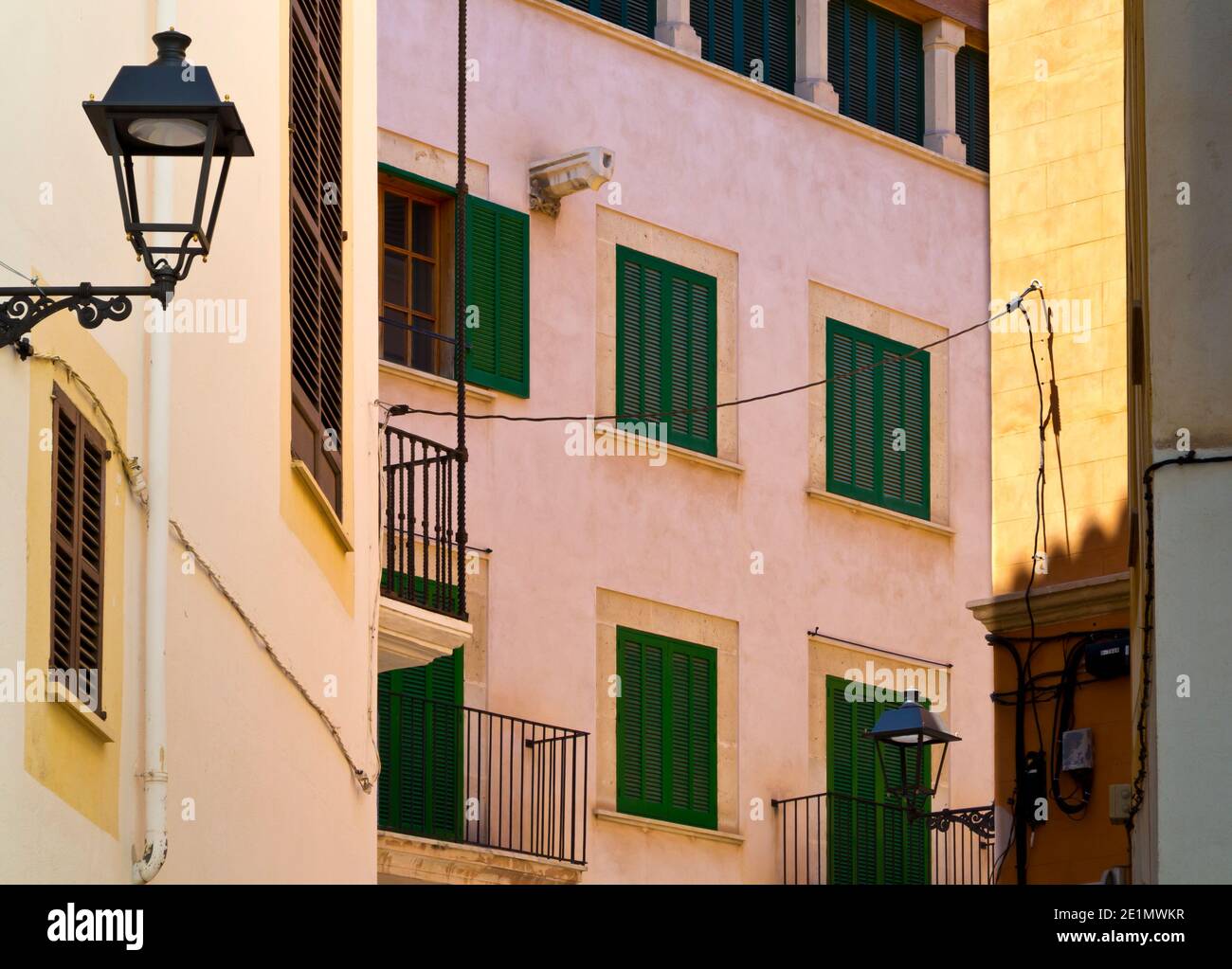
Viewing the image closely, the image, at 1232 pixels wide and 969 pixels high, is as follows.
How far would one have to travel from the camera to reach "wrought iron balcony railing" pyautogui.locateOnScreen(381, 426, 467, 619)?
16703 mm

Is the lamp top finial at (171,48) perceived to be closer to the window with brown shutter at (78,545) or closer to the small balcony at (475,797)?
the window with brown shutter at (78,545)

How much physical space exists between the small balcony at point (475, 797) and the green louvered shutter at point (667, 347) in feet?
10.2

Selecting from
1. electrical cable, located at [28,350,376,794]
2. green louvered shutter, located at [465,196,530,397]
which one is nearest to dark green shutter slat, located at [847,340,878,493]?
green louvered shutter, located at [465,196,530,397]

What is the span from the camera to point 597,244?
22562 millimetres

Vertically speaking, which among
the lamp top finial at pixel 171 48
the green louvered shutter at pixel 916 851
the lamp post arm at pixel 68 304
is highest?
the lamp top finial at pixel 171 48

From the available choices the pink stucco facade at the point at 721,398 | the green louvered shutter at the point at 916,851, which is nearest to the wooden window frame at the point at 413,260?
the pink stucco facade at the point at 721,398

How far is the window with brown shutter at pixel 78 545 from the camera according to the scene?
838 cm

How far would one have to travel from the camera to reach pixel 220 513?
34.5 ft

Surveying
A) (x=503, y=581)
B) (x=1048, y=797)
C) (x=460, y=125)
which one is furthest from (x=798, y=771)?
(x=460, y=125)

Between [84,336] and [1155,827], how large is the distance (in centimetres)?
399

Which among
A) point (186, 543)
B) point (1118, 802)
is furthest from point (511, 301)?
point (186, 543)

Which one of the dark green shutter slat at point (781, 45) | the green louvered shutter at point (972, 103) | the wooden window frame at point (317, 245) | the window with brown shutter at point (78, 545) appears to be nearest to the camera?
the window with brown shutter at point (78, 545)

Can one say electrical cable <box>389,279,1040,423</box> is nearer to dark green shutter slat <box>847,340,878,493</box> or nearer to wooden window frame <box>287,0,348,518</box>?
dark green shutter slat <box>847,340,878,493</box>

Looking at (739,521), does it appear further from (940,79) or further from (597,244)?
(940,79)
